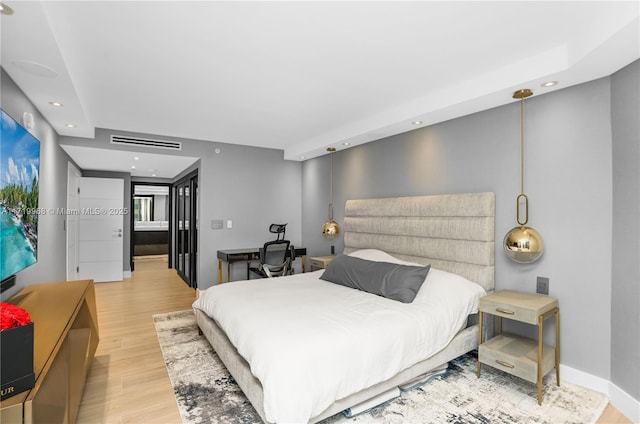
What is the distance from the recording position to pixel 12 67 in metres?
2.12

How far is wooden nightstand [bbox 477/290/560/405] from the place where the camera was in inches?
91.5

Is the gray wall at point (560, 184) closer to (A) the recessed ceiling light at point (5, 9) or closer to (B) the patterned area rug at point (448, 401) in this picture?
(B) the patterned area rug at point (448, 401)

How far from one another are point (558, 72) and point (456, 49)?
0.75 metres

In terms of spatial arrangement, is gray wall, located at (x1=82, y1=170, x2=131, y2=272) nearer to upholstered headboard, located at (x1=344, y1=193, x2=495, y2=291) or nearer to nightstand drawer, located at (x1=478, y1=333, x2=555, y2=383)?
upholstered headboard, located at (x1=344, y1=193, x2=495, y2=291)

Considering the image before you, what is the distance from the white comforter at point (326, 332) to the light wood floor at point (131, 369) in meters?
0.66

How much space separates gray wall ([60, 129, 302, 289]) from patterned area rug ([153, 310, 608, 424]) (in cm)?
244

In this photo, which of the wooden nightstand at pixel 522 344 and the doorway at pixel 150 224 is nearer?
the wooden nightstand at pixel 522 344

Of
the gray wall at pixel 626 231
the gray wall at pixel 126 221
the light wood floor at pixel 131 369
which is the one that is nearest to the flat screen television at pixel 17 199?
the light wood floor at pixel 131 369

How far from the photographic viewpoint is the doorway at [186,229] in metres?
5.79

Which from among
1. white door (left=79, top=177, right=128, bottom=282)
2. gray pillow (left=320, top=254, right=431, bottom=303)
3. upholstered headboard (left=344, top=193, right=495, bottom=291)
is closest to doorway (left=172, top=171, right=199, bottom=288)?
white door (left=79, top=177, right=128, bottom=282)

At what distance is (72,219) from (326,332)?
5.26 metres

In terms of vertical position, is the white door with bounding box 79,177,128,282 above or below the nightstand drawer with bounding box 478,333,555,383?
above

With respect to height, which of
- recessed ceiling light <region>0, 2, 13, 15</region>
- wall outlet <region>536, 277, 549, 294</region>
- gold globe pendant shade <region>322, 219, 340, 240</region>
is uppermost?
recessed ceiling light <region>0, 2, 13, 15</region>

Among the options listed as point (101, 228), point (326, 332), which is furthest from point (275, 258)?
point (101, 228)
